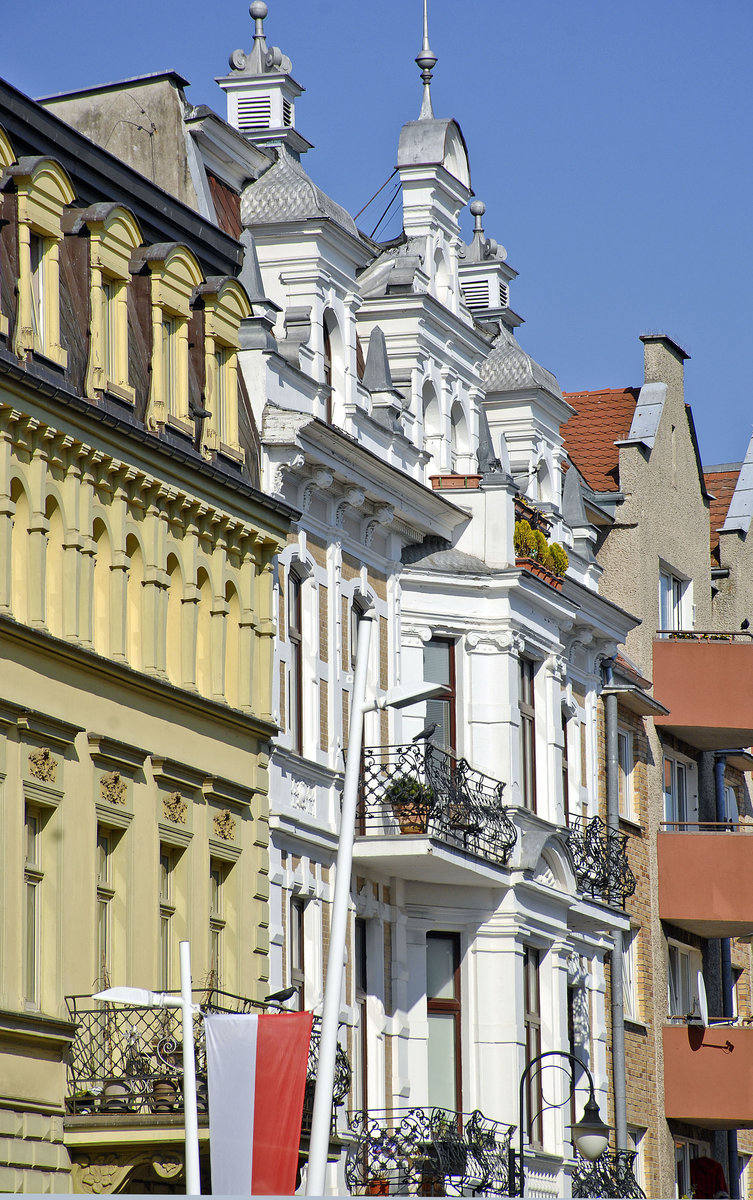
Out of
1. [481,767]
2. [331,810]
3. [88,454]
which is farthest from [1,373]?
[481,767]

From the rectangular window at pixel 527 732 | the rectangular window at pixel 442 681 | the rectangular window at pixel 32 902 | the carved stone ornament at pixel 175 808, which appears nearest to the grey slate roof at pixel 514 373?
the rectangular window at pixel 527 732

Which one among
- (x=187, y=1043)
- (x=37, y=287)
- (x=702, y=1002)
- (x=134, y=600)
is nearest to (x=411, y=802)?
(x=134, y=600)

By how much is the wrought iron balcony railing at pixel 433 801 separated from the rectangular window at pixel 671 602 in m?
11.7

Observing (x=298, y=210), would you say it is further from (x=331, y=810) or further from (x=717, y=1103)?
(x=717, y=1103)

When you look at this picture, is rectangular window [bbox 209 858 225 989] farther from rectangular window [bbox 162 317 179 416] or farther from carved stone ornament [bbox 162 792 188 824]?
rectangular window [bbox 162 317 179 416]

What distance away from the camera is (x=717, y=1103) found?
→ 132 feet

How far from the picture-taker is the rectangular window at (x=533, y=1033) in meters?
33.2

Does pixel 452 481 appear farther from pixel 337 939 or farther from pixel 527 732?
pixel 337 939

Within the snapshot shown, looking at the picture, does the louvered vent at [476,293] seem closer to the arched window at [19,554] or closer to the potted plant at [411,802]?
the potted plant at [411,802]

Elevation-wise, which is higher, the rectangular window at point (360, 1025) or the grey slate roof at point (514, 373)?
the grey slate roof at point (514, 373)

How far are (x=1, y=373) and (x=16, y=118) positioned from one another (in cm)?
296

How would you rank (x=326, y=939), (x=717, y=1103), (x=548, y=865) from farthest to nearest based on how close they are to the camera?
(x=717, y=1103), (x=548, y=865), (x=326, y=939)

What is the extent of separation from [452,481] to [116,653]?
31.6 feet

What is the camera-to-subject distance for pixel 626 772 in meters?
41.0
